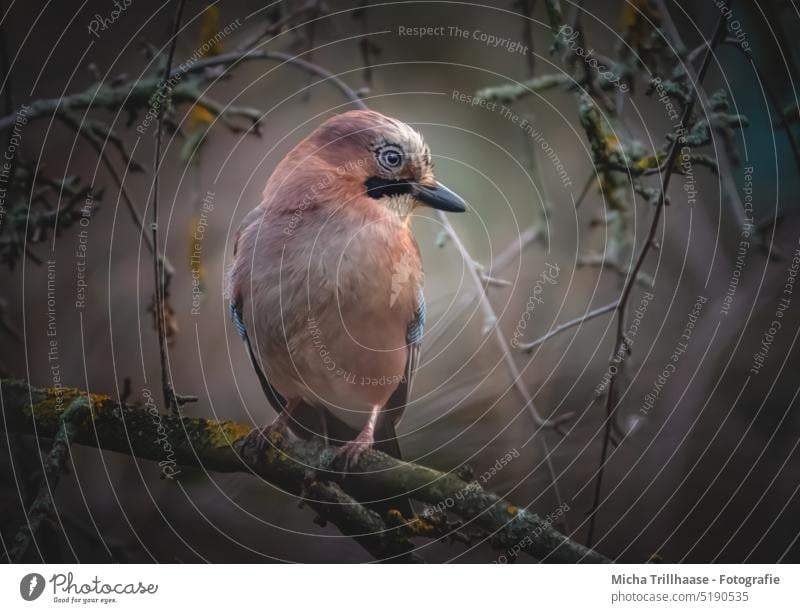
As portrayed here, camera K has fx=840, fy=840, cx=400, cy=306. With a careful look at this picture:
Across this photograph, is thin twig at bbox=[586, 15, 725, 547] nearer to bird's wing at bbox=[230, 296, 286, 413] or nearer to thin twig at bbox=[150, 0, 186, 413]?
bird's wing at bbox=[230, 296, 286, 413]

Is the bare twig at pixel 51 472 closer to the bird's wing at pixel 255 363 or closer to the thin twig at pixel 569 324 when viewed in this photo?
the bird's wing at pixel 255 363

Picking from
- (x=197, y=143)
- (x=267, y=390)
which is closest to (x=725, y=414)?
(x=267, y=390)

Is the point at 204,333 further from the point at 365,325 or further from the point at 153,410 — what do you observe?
the point at 365,325

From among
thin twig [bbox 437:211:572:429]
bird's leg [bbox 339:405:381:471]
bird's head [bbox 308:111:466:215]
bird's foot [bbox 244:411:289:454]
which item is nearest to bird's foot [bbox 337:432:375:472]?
bird's leg [bbox 339:405:381:471]

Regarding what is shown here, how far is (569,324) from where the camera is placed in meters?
1.38

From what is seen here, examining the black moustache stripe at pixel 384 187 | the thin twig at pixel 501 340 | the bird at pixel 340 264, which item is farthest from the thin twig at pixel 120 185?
the thin twig at pixel 501 340

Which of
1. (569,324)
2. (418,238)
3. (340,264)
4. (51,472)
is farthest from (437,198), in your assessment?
(51,472)

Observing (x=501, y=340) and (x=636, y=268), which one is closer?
(x=636, y=268)

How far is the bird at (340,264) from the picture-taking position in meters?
1.32

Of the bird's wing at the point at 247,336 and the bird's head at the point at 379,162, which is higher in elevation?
the bird's head at the point at 379,162

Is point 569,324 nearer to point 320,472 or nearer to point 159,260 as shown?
point 320,472

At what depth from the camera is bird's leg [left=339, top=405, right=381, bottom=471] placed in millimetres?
1379

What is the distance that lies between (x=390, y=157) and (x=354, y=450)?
48 centimetres

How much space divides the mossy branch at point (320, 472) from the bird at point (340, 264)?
41mm
